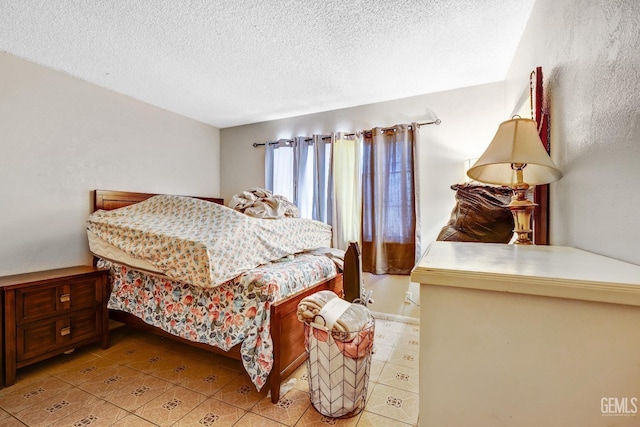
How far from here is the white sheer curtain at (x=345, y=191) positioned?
3.24 metres

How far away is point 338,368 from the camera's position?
5.08 feet

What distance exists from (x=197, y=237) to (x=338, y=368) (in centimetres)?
117

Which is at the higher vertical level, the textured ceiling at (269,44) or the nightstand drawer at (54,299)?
the textured ceiling at (269,44)

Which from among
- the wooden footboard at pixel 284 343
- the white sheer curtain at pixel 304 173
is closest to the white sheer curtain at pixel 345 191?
the white sheer curtain at pixel 304 173

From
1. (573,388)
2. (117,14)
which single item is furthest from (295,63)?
(573,388)

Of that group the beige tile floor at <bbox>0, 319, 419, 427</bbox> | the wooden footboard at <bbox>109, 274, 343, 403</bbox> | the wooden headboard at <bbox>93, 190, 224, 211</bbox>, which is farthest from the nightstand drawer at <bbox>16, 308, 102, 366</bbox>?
the wooden headboard at <bbox>93, 190, 224, 211</bbox>

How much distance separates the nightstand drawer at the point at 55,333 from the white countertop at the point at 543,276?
8.56 feet

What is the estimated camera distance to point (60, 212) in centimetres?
247

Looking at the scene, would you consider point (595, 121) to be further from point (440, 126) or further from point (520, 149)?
point (440, 126)

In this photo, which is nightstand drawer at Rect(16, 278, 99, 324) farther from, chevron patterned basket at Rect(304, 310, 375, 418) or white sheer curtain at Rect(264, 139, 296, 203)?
white sheer curtain at Rect(264, 139, 296, 203)

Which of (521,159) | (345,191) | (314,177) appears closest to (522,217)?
(521,159)

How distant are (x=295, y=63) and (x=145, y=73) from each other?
1.35m

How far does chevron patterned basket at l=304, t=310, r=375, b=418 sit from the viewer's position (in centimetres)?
154

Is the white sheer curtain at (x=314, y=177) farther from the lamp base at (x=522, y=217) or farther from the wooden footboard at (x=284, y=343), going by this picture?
the lamp base at (x=522, y=217)
